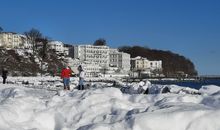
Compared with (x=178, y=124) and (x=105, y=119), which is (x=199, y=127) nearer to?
(x=178, y=124)

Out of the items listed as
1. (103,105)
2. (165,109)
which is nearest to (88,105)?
(103,105)

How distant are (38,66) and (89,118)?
185 meters

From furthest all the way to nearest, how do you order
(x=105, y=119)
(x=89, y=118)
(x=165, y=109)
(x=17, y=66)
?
(x=17, y=66), (x=89, y=118), (x=105, y=119), (x=165, y=109)

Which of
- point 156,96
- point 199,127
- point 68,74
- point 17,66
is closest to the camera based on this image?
point 199,127

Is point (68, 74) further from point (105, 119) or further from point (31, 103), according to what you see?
point (105, 119)

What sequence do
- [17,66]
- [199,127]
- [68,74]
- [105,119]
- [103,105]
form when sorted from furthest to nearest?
[17,66]
[68,74]
[103,105]
[105,119]
[199,127]

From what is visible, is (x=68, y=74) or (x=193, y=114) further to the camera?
(x=68, y=74)

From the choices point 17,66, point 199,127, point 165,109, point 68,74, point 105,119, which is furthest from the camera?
point 17,66

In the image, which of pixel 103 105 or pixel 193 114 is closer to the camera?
pixel 193 114

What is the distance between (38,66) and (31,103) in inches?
7216

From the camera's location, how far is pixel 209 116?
31.1 feet

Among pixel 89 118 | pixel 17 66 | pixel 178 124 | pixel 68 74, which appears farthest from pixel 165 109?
pixel 17 66

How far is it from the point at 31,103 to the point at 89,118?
2148 mm

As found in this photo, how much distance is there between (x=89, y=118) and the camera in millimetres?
11812
